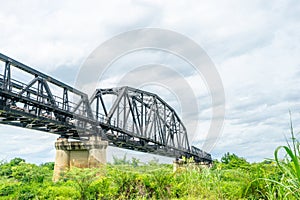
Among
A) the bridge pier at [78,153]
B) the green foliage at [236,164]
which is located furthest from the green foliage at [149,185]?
the bridge pier at [78,153]

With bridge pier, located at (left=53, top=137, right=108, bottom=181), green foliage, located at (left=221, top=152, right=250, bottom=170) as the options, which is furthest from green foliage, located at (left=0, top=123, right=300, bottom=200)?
bridge pier, located at (left=53, top=137, right=108, bottom=181)

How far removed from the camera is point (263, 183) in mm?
6559

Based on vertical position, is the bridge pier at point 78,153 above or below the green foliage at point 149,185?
above

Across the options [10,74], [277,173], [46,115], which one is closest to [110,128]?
[46,115]

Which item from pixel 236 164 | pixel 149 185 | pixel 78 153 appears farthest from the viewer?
pixel 78 153

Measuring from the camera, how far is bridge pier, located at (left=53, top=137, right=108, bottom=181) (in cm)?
2109

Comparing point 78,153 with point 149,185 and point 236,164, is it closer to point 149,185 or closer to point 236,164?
point 236,164

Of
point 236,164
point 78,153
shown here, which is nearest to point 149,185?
point 236,164

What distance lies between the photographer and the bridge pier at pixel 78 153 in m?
21.1

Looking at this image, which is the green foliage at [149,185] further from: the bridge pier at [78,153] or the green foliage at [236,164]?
the bridge pier at [78,153]

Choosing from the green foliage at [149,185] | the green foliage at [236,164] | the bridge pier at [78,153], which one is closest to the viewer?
the green foliage at [149,185]

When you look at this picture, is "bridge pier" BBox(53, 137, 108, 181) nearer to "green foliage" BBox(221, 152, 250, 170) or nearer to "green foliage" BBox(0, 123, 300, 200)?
"green foliage" BBox(221, 152, 250, 170)

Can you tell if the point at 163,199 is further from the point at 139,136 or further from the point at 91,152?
the point at 139,136

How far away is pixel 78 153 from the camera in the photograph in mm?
21609
